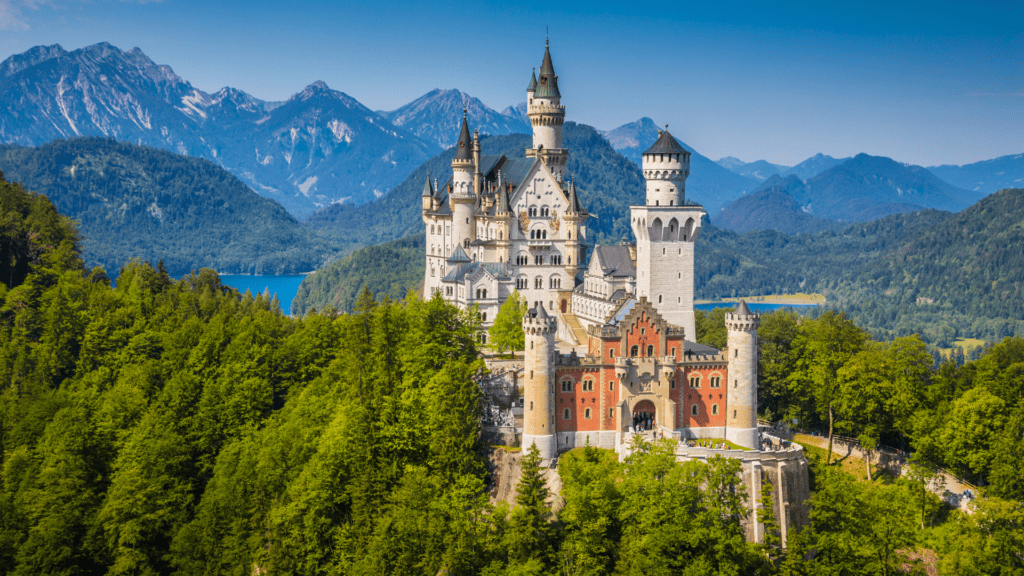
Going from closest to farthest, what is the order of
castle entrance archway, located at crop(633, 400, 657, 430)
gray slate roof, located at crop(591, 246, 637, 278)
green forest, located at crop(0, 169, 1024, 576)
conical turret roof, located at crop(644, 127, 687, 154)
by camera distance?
green forest, located at crop(0, 169, 1024, 576), castle entrance archway, located at crop(633, 400, 657, 430), conical turret roof, located at crop(644, 127, 687, 154), gray slate roof, located at crop(591, 246, 637, 278)

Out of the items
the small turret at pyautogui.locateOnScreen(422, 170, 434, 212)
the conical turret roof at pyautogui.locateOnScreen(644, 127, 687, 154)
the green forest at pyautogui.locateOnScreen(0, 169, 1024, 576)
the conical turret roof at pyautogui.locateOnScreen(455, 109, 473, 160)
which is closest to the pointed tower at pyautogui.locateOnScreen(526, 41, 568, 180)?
the conical turret roof at pyautogui.locateOnScreen(455, 109, 473, 160)

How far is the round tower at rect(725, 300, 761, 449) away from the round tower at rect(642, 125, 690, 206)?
1373cm

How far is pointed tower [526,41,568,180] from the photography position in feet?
339

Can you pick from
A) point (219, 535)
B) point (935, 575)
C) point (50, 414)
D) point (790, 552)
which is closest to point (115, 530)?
point (219, 535)

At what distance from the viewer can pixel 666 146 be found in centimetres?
7788

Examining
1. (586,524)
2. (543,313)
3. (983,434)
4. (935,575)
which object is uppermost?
(543,313)

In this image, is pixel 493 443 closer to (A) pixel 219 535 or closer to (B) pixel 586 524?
(B) pixel 586 524

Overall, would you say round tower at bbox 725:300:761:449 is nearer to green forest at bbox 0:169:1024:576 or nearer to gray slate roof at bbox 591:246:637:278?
green forest at bbox 0:169:1024:576

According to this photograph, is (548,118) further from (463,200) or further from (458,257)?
(458,257)

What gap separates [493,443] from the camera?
6825 cm

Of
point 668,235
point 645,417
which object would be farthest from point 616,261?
point 645,417

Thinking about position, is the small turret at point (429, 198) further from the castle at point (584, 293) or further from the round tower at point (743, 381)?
the round tower at point (743, 381)

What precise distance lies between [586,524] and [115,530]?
3352 centimetres

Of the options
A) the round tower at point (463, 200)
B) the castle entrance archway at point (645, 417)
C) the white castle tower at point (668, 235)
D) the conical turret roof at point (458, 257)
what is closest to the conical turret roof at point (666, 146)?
the white castle tower at point (668, 235)
